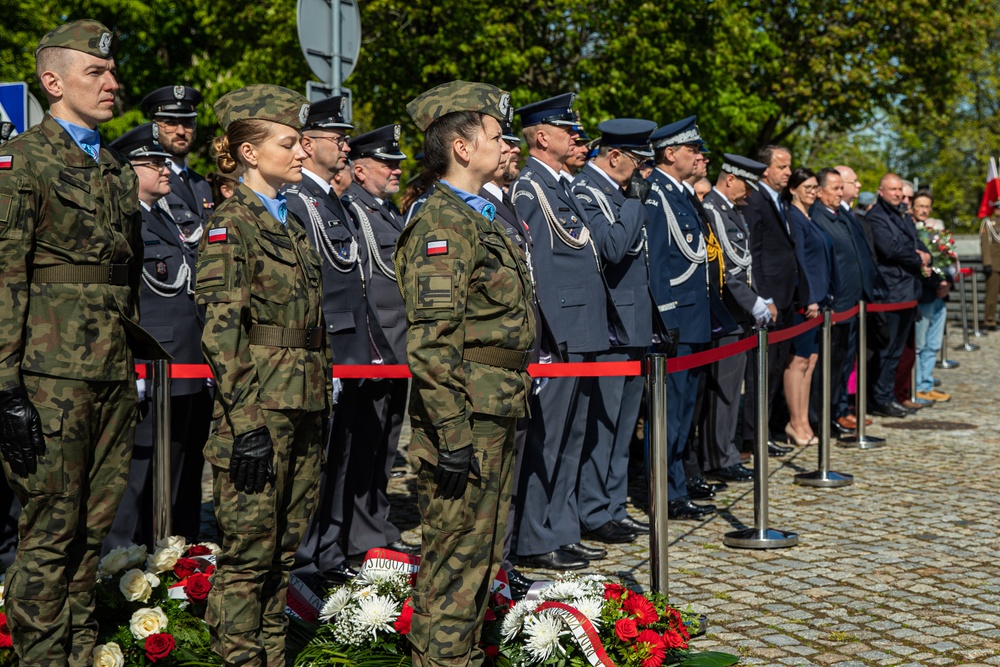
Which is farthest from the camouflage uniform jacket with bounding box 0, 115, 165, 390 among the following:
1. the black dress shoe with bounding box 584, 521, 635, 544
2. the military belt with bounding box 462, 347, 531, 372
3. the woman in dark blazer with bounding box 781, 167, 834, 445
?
the woman in dark blazer with bounding box 781, 167, 834, 445

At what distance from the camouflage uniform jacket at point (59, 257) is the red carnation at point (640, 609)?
2147 millimetres

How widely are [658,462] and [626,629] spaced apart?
948 millimetres

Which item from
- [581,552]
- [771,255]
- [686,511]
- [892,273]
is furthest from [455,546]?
[892,273]

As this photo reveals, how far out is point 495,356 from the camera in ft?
13.9

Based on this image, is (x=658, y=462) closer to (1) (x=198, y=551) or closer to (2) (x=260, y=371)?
(2) (x=260, y=371)

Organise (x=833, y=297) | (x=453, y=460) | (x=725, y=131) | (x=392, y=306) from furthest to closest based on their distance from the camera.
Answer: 1. (x=725, y=131)
2. (x=833, y=297)
3. (x=392, y=306)
4. (x=453, y=460)

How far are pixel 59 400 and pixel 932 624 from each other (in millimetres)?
3917

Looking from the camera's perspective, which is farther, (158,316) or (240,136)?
(158,316)

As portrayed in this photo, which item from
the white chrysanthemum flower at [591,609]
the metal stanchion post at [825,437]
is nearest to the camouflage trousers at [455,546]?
the white chrysanthemum flower at [591,609]

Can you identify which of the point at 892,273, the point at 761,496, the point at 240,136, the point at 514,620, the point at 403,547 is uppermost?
the point at 240,136

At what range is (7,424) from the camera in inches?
163

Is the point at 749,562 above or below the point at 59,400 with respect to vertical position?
below

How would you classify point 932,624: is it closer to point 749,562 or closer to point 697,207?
point 749,562

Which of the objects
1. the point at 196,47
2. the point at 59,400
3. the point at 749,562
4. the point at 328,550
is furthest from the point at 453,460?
the point at 196,47
